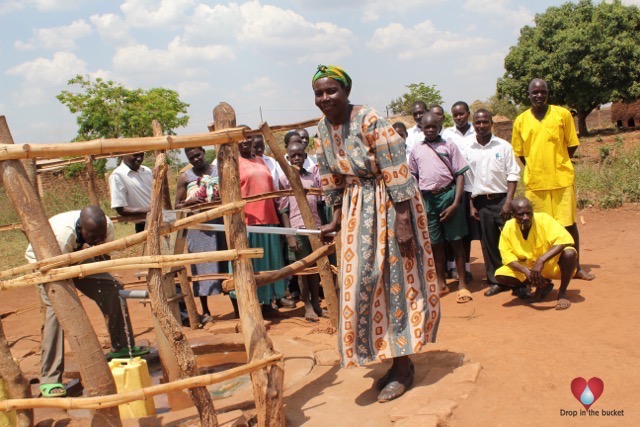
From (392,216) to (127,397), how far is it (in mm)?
1561

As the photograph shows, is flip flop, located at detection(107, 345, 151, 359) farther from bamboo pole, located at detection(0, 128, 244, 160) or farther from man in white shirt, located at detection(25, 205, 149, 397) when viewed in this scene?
bamboo pole, located at detection(0, 128, 244, 160)

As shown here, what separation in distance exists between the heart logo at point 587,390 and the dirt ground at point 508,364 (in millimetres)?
33

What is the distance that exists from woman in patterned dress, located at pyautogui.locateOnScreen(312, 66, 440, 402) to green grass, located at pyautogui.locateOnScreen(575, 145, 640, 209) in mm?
6600

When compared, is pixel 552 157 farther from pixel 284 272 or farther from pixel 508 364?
pixel 284 272

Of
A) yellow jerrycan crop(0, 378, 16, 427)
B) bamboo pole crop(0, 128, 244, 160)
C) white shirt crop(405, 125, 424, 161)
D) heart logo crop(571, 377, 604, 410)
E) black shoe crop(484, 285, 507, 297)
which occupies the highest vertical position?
bamboo pole crop(0, 128, 244, 160)

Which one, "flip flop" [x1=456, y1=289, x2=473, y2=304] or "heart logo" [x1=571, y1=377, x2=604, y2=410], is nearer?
"heart logo" [x1=571, y1=377, x2=604, y2=410]

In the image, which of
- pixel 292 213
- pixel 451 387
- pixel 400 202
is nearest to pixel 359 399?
pixel 451 387

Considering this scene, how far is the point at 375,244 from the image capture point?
10.3 ft

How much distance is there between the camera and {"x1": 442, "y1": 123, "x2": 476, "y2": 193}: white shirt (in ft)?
18.2

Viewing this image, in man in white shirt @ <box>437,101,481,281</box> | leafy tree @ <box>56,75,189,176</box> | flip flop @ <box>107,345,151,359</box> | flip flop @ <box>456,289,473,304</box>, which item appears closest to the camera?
flip flop @ <box>107,345,151,359</box>

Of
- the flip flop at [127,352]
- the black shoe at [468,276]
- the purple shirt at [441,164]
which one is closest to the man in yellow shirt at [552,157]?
the purple shirt at [441,164]

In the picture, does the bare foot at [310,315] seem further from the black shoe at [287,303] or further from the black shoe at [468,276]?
the black shoe at [468,276]

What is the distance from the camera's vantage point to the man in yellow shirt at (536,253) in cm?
457

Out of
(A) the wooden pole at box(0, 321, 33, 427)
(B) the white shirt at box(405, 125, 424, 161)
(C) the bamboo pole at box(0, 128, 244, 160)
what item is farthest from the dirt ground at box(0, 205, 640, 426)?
(B) the white shirt at box(405, 125, 424, 161)
